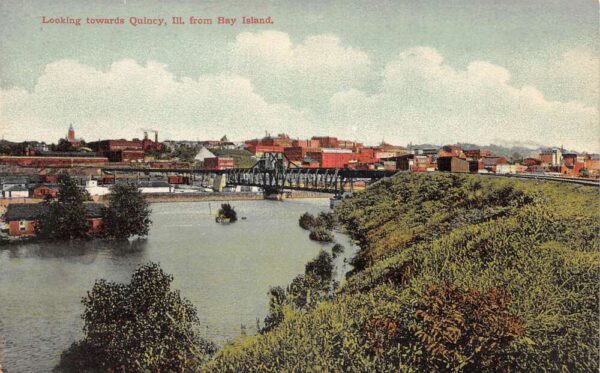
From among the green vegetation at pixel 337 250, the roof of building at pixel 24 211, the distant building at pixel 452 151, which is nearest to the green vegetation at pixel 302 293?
the green vegetation at pixel 337 250

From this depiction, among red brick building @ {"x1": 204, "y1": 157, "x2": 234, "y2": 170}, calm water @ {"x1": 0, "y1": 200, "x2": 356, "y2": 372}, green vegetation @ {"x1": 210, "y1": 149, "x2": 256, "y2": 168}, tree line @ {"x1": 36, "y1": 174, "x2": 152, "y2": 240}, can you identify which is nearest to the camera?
calm water @ {"x1": 0, "y1": 200, "x2": 356, "y2": 372}

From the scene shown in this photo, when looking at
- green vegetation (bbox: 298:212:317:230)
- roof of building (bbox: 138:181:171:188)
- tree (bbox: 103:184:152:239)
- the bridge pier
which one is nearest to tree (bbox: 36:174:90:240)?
tree (bbox: 103:184:152:239)

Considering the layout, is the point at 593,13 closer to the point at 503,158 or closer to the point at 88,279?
the point at 503,158

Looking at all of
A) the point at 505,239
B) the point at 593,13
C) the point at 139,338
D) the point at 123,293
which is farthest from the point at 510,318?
the point at 593,13

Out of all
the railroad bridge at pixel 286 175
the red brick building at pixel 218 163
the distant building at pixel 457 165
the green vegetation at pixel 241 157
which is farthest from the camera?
the green vegetation at pixel 241 157

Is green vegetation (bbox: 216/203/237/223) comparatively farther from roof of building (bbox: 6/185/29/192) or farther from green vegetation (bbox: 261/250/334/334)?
green vegetation (bbox: 261/250/334/334)

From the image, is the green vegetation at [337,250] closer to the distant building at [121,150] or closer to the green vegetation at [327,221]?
the green vegetation at [327,221]

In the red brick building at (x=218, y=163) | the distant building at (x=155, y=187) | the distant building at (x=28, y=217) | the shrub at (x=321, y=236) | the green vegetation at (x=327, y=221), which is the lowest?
the shrub at (x=321, y=236)
